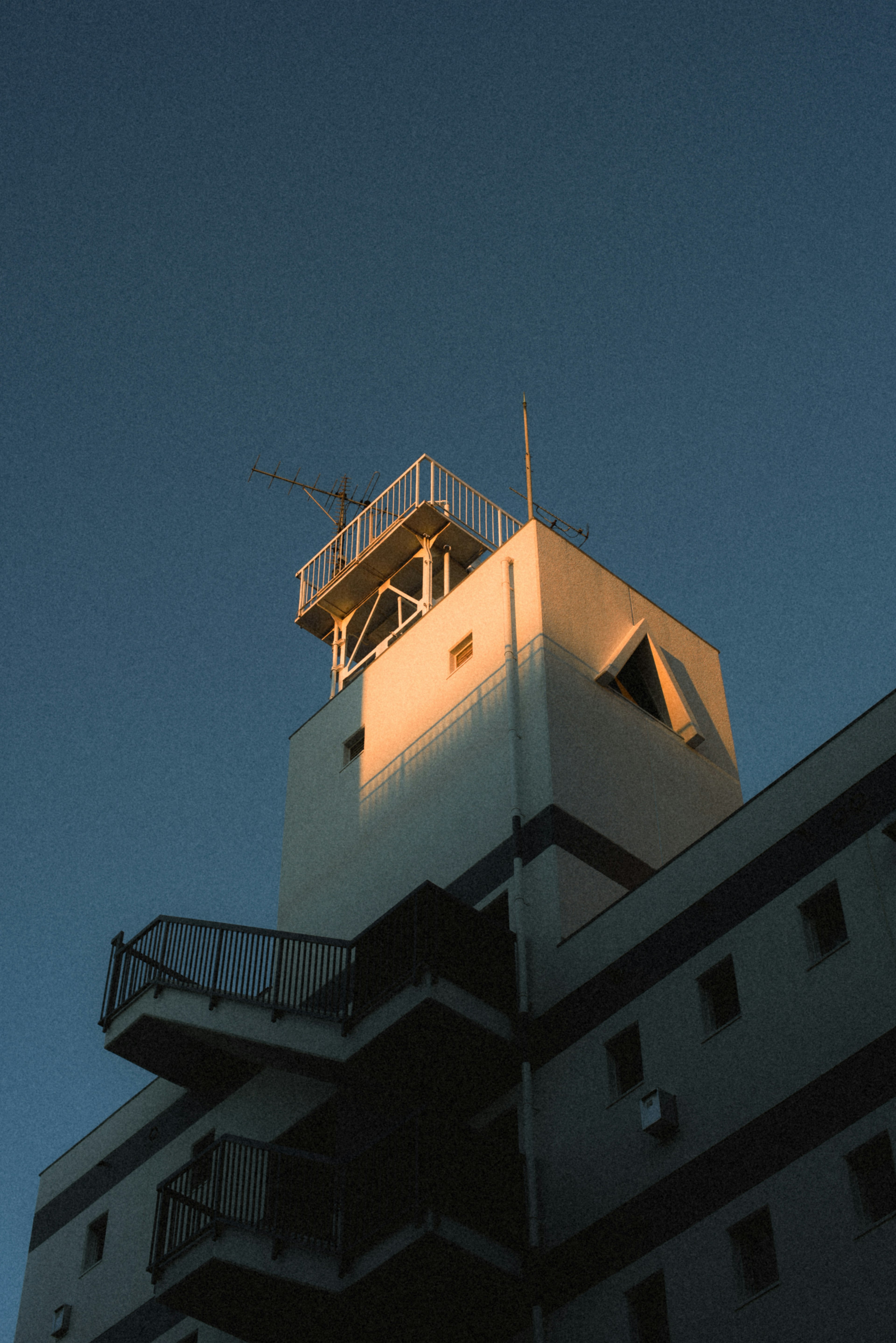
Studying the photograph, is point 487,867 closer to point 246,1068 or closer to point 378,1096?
point 378,1096

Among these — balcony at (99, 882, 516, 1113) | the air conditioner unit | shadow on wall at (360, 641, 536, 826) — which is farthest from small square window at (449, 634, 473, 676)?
the air conditioner unit

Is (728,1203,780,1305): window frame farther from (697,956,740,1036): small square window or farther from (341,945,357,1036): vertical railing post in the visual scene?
(341,945,357,1036): vertical railing post

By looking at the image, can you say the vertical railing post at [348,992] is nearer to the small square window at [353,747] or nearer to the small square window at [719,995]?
the small square window at [719,995]

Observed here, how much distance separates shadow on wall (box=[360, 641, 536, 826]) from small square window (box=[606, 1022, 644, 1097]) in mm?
6977

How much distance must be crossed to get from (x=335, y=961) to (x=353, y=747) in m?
6.92

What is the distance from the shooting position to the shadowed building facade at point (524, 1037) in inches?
754

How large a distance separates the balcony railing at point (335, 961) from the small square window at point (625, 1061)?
2229 millimetres

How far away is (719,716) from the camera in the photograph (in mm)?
33406

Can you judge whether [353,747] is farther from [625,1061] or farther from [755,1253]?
[755,1253]

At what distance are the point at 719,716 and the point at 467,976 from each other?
39.7 ft

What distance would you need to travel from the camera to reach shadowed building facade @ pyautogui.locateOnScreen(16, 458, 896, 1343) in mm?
19141

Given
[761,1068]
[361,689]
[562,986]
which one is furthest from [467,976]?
[361,689]

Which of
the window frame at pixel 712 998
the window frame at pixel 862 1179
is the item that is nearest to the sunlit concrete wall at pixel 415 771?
the window frame at pixel 712 998

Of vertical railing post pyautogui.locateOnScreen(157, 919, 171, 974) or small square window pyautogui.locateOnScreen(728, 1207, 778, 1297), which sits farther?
vertical railing post pyautogui.locateOnScreen(157, 919, 171, 974)
